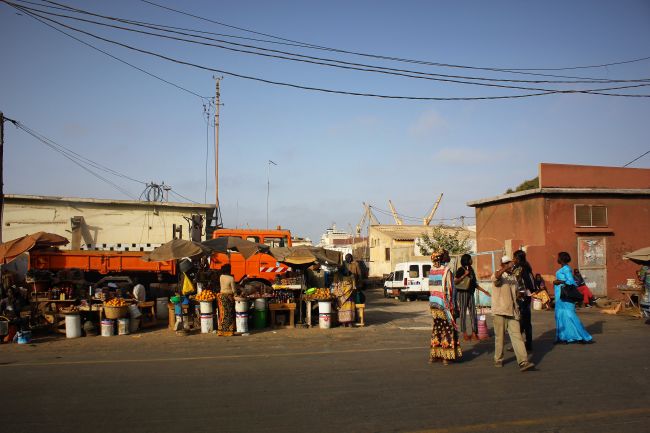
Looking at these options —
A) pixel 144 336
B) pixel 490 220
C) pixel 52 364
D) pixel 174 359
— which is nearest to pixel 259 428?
pixel 174 359

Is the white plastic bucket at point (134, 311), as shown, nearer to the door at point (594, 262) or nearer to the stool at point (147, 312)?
the stool at point (147, 312)

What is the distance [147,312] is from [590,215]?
17.7 meters

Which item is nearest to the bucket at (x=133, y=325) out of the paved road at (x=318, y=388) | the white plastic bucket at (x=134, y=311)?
the white plastic bucket at (x=134, y=311)

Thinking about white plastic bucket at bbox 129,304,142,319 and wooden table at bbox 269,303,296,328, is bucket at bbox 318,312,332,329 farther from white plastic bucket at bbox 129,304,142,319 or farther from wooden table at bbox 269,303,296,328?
white plastic bucket at bbox 129,304,142,319

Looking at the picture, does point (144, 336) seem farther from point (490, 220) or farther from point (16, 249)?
point (490, 220)

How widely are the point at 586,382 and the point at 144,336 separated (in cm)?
975

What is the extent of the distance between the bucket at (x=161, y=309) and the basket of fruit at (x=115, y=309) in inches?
89.3

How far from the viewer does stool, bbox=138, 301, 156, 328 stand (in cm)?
1381

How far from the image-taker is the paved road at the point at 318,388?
212 inches

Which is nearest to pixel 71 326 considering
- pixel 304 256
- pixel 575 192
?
pixel 304 256

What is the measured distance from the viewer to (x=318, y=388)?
6824 millimetres

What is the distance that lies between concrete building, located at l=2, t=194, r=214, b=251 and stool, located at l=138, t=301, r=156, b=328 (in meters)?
9.54

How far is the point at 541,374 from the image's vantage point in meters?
7.64

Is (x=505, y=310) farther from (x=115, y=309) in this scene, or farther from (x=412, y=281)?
(x=412, y=281)
